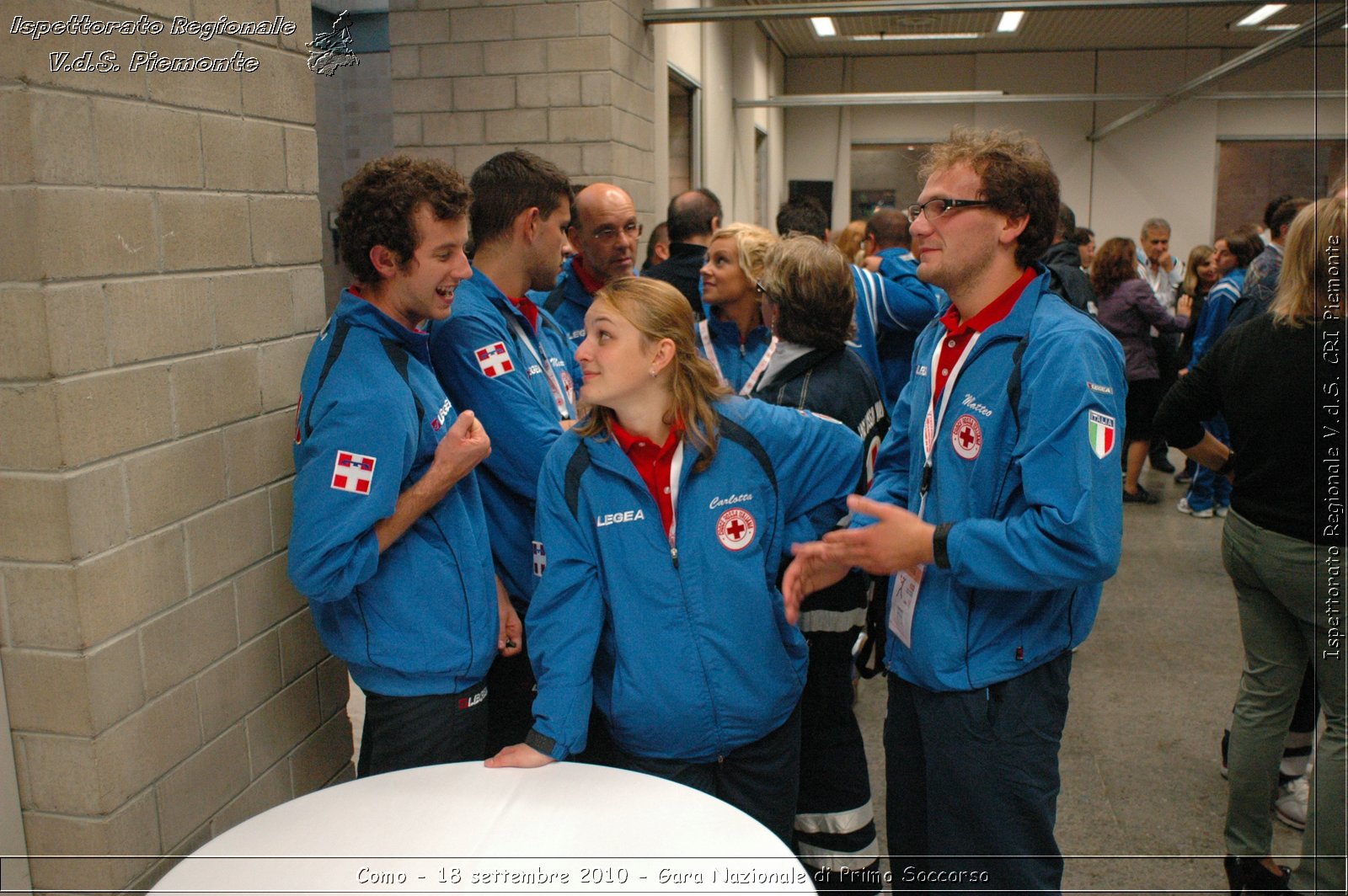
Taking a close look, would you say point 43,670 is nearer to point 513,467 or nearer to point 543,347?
point 513,467

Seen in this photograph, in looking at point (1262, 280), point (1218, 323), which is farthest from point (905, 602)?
point (1218, 323)

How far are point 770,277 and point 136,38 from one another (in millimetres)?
1453

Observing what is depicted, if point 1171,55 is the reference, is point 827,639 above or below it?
below

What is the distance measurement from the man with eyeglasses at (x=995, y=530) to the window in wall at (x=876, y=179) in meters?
12.0

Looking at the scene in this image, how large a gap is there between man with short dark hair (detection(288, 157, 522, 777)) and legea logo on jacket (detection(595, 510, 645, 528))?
0.27m

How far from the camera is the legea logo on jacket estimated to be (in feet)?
5.88

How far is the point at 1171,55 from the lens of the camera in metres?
12.3

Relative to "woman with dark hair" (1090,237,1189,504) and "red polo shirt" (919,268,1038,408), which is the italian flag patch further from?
"woman with dark hair" (1090,237,1189,504)

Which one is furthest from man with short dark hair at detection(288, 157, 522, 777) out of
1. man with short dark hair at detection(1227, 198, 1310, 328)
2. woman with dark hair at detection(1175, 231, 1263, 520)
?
woman with dark hair at detection(1175, 231, 1263, 520)

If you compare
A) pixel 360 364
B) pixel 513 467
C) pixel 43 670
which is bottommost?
pixel 43 670

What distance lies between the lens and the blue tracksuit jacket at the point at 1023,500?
158cm

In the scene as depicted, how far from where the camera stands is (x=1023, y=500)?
168 cm

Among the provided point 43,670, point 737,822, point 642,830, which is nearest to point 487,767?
point 642,830

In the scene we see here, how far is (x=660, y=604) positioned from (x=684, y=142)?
608cm
